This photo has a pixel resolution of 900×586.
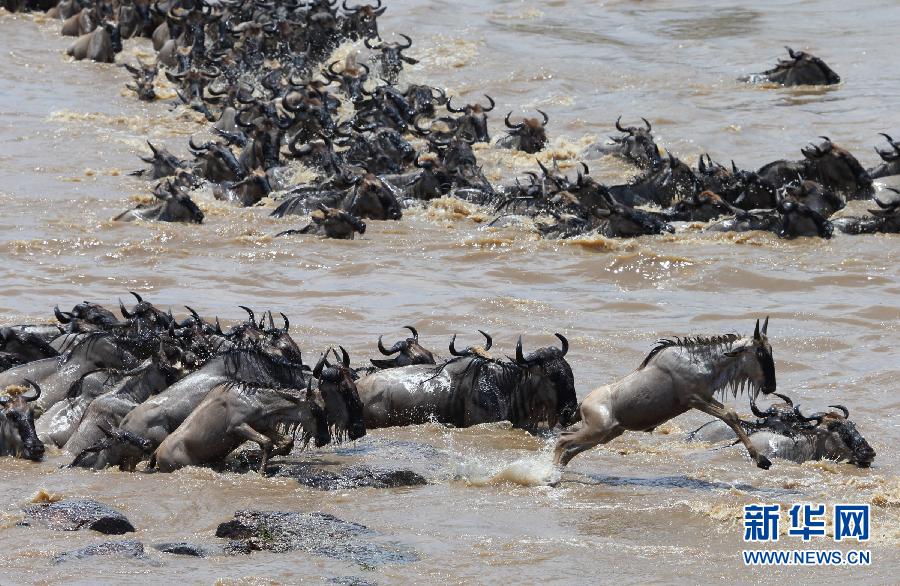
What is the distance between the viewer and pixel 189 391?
9039 millimetres

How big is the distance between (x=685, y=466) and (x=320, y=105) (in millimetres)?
12963

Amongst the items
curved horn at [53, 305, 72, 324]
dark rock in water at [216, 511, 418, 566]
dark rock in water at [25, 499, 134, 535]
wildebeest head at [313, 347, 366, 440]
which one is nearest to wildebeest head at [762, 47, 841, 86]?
curved horn at [53, 305, 72, 324]

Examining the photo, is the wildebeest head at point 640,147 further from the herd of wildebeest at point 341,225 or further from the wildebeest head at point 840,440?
the wildebeest head at point 840,440

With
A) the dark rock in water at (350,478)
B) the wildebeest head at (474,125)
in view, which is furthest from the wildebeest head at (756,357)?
the wildebeest head at (474,125)

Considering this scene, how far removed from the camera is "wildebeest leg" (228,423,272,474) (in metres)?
8.40

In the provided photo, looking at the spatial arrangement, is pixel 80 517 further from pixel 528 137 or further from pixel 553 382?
pixel 528 137

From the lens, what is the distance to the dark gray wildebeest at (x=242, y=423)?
8500 mm

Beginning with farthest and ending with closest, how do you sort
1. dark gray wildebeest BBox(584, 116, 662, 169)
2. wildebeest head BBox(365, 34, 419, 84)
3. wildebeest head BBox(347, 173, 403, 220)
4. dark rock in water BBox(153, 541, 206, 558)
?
1. wildebeest head BBox(365, 34, 419, 84)
2. dark gray wildebeest BBox(584, 116, 662, 169)
3. wildebeest head BBox(347, 173, 403, 220)
4. dark rock in water BBox(153, 541, 206, 558)

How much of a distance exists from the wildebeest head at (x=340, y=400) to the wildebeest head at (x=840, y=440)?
2.73 metres

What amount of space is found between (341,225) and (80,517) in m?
8.80

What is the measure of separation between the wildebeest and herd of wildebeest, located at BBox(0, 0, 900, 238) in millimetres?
16

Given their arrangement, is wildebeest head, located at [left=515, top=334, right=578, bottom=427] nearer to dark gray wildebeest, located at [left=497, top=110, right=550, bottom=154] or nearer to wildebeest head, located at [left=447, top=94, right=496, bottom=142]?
dark gray wildebeest, located at [left=497, top=110, right=550, bottom=154]

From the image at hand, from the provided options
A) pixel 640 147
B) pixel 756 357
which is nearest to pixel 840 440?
pixel 756 357

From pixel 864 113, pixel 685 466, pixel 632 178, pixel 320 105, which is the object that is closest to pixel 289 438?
pixel 685 466
